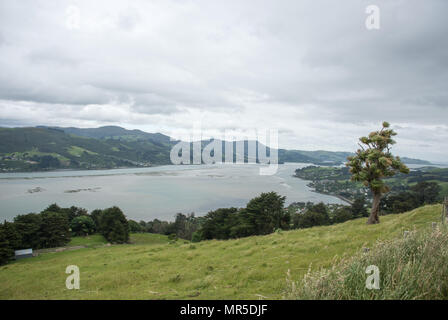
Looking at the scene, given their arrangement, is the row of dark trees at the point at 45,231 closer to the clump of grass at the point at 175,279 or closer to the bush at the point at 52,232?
the bush at the point at 52,232

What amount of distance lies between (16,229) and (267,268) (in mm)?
47946

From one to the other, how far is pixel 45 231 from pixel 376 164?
165ft

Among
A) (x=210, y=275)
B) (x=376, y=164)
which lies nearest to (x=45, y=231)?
(x=210, y=275)

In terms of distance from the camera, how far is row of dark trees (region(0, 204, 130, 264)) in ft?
110

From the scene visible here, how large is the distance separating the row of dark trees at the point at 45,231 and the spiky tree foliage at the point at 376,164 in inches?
1677

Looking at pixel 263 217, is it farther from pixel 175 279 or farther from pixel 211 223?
pixel 175 279

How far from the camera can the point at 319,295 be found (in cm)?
301

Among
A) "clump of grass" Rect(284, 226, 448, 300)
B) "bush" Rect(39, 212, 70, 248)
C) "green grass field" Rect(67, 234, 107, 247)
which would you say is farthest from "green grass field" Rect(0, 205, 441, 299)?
"green grass field" Rect(67, 234, 107, 247)

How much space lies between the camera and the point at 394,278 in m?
3.16
